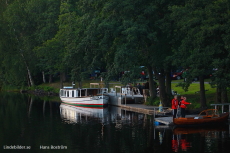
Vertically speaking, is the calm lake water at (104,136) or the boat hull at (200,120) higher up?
the boat hull at (200,120)

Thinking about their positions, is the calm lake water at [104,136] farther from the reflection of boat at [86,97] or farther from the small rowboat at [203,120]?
the reflection of boat at [86,97]

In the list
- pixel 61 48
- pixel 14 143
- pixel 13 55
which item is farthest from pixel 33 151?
pixel 13 55

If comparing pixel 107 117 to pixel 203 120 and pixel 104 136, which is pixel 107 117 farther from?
pixel 203 120

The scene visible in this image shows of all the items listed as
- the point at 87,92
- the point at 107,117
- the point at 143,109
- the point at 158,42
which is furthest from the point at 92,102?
the point at 158,42

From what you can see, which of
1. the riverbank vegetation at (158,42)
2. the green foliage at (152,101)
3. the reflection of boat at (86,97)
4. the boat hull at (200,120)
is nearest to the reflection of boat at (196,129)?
the boat hull at (200,120)

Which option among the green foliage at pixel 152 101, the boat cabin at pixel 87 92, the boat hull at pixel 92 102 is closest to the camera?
the green foliage at pixel 152 101

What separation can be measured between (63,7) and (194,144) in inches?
1946

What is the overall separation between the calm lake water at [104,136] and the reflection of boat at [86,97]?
28.7 ft

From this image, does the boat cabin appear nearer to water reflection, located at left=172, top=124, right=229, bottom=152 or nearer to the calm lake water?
the calm lake water

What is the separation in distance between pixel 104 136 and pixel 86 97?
21.5m

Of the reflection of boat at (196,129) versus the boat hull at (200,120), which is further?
the boat hull at (200,120)

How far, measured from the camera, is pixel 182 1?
41125mm

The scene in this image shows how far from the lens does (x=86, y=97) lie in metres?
50.4

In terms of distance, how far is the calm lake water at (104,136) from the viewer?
2501 cm
